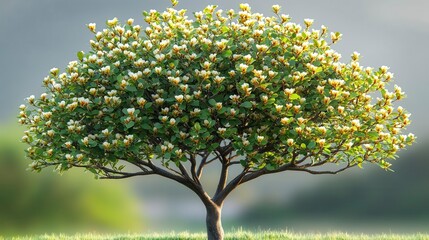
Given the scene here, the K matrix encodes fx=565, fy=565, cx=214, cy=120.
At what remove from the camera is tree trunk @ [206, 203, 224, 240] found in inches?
407

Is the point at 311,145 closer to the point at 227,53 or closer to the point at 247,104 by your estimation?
the point at 247,104

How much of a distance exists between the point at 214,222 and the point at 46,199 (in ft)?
26.2

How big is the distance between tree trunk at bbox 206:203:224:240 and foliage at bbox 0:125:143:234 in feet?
19.9

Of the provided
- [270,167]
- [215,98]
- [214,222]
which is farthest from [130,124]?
[214,222]

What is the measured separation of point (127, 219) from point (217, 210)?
26.7 feet

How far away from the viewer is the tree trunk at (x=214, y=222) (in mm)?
10328

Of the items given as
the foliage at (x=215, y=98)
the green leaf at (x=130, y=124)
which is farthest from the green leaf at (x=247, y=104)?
the green leaf at (x=130, y=124)

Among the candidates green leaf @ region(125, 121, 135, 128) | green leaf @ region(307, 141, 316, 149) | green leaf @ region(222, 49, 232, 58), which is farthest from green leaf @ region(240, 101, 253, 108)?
green leaf @ region(125, 121, 135, 128)

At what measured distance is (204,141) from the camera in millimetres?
8578

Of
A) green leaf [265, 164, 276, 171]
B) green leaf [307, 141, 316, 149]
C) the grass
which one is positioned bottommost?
the grass

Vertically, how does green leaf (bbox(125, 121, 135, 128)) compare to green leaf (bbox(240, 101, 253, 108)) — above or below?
below

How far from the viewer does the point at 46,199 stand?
1659 cm

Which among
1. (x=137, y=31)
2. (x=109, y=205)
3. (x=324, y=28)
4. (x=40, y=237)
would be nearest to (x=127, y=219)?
(x=109, y=205)

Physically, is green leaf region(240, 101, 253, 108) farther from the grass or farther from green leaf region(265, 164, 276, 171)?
the grass
